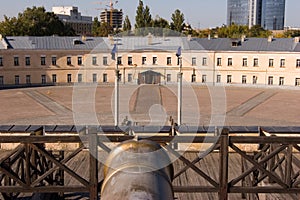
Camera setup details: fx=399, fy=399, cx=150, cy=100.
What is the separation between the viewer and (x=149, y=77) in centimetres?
5956

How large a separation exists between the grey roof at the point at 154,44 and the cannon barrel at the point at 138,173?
51368 mm

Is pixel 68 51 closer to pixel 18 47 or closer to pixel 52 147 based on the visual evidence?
pixel 18 47

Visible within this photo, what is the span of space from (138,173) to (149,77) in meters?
54.4

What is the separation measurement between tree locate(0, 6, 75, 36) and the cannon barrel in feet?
230

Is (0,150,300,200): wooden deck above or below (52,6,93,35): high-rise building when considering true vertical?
below

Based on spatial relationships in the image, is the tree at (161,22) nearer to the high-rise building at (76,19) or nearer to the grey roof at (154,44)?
the grey roof at (154,44)

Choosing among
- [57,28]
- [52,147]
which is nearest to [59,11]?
[57,28]

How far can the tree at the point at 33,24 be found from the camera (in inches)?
2800

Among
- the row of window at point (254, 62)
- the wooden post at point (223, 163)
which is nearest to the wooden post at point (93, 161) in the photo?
the wooden post at point (223, 163)

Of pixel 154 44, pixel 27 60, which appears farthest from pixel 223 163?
pixel 27 60

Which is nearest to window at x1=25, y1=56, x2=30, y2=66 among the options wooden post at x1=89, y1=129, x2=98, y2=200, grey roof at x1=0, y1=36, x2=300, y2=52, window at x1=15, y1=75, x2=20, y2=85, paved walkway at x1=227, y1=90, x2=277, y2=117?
grey roof at x1=0, y1=36, x2=300, y2=52

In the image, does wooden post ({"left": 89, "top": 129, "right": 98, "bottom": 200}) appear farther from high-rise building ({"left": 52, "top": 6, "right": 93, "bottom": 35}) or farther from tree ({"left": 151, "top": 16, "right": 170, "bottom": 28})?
high-rise building ({"left": 52, "top": 6, "right": 93, "bottom": 35})

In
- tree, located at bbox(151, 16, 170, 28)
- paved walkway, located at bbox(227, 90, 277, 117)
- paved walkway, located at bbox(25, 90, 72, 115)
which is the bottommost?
paved walkway, located at bbox(227, 90, 277, 117)

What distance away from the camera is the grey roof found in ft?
187
